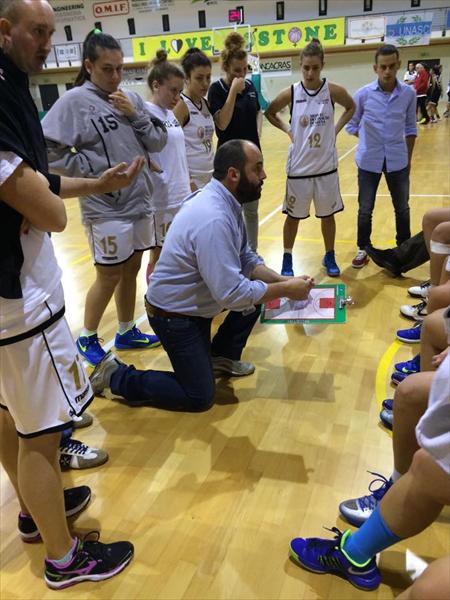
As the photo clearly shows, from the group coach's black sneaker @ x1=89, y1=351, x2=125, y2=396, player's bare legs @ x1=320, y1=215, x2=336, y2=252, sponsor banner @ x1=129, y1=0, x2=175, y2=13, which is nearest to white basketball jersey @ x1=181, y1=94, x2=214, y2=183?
player's bare legs @ x1=320, y1=215, x2=336, y2=252

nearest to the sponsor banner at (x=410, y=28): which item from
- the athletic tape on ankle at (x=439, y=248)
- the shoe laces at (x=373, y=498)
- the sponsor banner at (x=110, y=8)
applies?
the sponsor banner at (x=110, y=8)

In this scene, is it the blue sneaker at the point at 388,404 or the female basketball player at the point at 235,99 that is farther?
the female basketball player at the point at 235,99

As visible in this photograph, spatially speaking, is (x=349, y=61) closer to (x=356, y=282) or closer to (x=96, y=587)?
(x=356, y=282)

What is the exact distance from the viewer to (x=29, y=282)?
4.47 feet

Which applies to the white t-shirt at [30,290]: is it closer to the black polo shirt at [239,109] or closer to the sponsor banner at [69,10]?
the black polo shirt at [239,109]

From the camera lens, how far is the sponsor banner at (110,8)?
21250 millimetres

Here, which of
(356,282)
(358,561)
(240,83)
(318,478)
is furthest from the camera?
(356,282)

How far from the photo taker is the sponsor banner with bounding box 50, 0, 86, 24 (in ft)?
71.9

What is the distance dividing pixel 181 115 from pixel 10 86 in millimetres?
Result: 2493

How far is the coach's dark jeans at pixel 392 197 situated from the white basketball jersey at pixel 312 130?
1.44ft

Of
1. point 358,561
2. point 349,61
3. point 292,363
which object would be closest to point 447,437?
point 358,561

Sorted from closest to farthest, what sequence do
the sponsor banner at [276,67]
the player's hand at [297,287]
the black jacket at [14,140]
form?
the black jacket at [14,140] → the player's hand at [297,287] → the sponsor banner at [276,67]

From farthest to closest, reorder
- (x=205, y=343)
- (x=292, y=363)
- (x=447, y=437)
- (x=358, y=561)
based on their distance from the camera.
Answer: (x=292, y=363) < (x=205, y=343) < (x=358, y=561) < (x=447, y=437)

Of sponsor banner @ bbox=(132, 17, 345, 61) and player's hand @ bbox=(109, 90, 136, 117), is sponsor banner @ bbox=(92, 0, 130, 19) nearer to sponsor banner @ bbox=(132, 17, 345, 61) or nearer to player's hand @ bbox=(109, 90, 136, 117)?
sponsor banner @ bbox=(132, 17, 345, 61)
